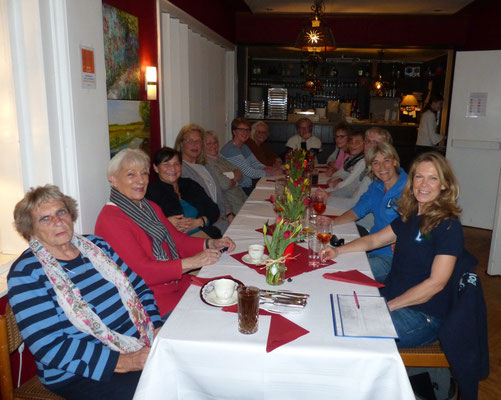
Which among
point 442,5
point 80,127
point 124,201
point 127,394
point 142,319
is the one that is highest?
point 442,5

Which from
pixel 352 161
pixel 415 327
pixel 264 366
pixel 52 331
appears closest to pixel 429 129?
pixel 352 161

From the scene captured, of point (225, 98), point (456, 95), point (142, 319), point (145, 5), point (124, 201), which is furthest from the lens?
point (225, 98)

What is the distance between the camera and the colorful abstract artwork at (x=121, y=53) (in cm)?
291

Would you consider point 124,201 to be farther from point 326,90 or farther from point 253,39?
point 326,90

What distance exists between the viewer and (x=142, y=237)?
7.34 ft

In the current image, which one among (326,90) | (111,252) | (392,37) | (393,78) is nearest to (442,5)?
(392,37)

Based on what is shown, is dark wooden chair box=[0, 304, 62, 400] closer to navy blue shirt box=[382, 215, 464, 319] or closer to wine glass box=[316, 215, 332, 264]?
wine glass box=[316, 215, 332, 264]

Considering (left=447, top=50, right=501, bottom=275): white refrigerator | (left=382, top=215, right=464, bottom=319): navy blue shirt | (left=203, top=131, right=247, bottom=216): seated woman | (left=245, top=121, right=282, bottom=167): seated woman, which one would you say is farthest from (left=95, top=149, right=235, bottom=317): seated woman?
(left=447, top=50, right=501, bottom=275): white refrigerator

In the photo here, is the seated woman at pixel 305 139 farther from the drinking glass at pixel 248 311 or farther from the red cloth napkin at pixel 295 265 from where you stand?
the drinking glass at pixel 248 311

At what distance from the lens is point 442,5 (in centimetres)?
787

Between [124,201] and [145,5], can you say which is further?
[145,5]

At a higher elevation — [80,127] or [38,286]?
[80,127]

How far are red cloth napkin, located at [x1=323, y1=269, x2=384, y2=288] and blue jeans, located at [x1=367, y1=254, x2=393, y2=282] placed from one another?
28.5 inches

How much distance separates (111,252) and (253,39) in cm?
677
